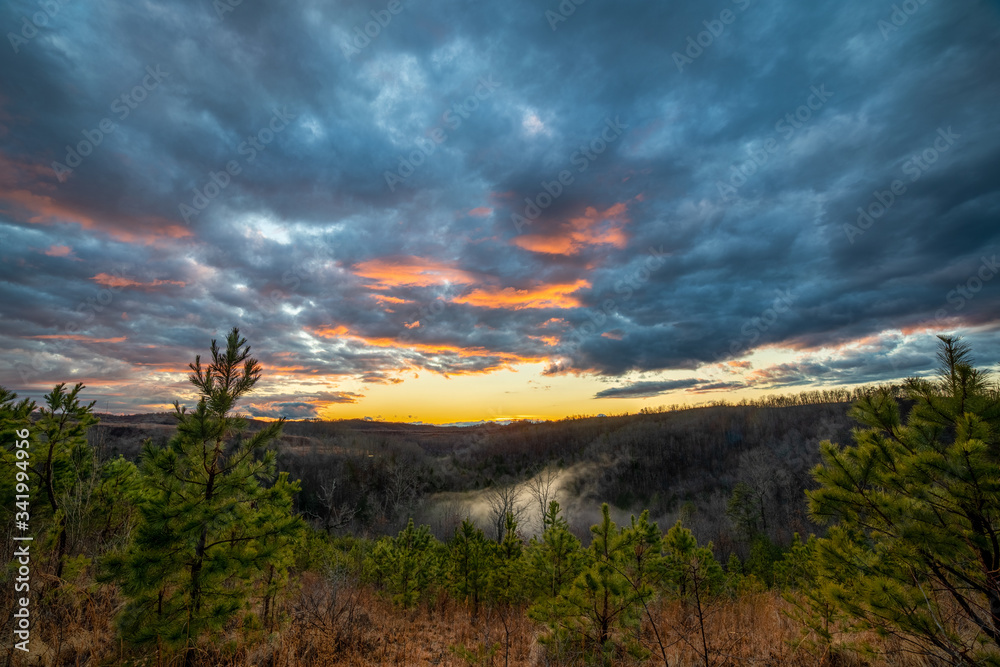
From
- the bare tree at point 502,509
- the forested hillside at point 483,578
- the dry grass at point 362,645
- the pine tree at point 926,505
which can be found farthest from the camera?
the bare tree at point 502,509

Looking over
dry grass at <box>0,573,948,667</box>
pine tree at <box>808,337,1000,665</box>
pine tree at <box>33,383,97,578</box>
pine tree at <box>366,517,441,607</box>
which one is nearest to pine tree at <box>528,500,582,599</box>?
dry grass at <box>0,573,948,667</box>

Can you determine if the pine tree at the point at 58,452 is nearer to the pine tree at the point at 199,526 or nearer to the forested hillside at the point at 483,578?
the forested hillside at the point at 483,578

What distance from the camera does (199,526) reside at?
4633mm

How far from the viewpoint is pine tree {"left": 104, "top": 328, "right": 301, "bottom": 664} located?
4484 mm

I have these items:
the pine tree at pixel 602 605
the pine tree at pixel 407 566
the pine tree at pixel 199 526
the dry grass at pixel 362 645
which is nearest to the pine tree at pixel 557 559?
the dry grass at pixel 362 645

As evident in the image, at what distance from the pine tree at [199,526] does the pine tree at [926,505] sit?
6.89 m

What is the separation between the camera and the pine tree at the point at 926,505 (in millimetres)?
4140

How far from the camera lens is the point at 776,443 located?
91.4 metres

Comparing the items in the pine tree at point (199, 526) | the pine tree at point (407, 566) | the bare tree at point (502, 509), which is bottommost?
the bare tree at point (502, 509)

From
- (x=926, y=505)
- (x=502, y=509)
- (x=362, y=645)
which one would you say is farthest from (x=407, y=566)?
(x=502, y=509)

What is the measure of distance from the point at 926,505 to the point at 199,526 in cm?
806

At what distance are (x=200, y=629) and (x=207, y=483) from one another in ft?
5.13

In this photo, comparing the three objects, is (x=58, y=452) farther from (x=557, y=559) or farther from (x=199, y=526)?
(x=557, y=559)

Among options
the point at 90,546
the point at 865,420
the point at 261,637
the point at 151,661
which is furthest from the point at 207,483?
the point at 865,420
